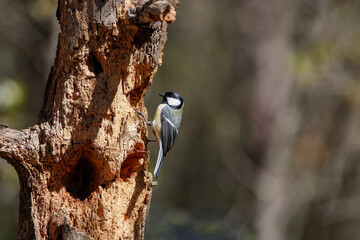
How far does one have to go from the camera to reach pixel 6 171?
5.55 metres

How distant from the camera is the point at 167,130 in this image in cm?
374

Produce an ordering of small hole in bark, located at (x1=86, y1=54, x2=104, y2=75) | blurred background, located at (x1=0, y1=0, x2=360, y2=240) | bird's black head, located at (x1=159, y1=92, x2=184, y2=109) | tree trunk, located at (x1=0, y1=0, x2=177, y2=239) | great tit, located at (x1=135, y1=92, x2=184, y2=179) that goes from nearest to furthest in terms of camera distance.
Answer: tree trunk, located at (x1=0, y1=0, x2=177, y2=239), small hole in bark, located at (x1=86, y1=54, x2=104, y2=75), great tit, located at (x1=135, y1=92, x2=184, y2=179), bird's black head, located at (x1=159, y1=92, x2=184, y2=109), blurred background, located at (x1=0, y1=0, x2=360, y2=240)

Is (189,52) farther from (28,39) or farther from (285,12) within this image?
(28,39)

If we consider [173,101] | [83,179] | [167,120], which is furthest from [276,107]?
[83,179]

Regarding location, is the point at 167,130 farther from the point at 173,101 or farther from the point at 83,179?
the point at 83,179

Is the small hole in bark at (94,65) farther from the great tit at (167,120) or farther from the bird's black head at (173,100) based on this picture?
the bird's black head at (173,100)

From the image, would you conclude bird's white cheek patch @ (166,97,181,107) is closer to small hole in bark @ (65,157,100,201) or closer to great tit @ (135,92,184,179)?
great tit @ (135,92,184,179)

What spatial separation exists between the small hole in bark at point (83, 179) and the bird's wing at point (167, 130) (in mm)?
1012

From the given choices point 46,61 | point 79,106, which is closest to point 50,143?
point 79,106

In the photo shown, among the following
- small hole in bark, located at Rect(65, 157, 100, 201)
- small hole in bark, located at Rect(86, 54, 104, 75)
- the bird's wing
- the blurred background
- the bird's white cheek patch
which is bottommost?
small hole in bark, located at Rect(65, 157, 100, 201)

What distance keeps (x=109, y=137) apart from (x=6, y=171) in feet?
11.7

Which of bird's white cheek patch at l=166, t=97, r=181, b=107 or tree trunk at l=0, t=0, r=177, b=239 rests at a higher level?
bird's white cheek patch at l=166, t=97, r=181, b=107

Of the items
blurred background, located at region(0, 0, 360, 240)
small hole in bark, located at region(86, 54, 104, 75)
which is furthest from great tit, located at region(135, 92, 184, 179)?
small hole in bark, located at region(86, 54, 104, 75)

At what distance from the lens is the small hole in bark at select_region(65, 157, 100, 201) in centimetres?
251
